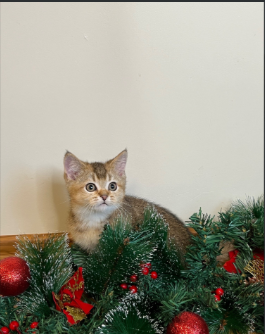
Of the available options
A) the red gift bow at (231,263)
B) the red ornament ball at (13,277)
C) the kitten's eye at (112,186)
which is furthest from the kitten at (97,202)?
the red ornament ball at (13,277)

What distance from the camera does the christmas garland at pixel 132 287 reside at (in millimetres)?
576

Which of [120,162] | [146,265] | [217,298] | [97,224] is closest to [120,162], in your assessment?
[120,162]

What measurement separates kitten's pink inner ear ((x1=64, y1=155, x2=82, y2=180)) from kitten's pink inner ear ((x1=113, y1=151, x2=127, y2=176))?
0.12 metres

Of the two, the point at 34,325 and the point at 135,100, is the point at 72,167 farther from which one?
the point at 34,325

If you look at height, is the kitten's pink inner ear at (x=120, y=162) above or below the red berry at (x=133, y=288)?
above

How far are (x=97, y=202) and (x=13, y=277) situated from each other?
305mm

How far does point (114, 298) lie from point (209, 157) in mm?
629

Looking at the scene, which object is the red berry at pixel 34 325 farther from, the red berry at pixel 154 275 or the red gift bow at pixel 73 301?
the red berry at pixel 154 275

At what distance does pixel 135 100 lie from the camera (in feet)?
3.23

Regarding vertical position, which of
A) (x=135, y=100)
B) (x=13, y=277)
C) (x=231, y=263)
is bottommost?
(x=231, y=263)

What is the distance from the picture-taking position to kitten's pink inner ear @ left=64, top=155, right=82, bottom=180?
88 centimetres

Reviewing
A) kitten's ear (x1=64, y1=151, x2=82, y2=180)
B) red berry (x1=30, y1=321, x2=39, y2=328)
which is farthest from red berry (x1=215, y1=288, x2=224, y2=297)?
kitten's ear (x1=64, y1=151, x2=82, y2=180)

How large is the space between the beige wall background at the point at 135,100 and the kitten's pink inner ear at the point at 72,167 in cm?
12

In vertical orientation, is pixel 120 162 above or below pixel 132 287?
above
